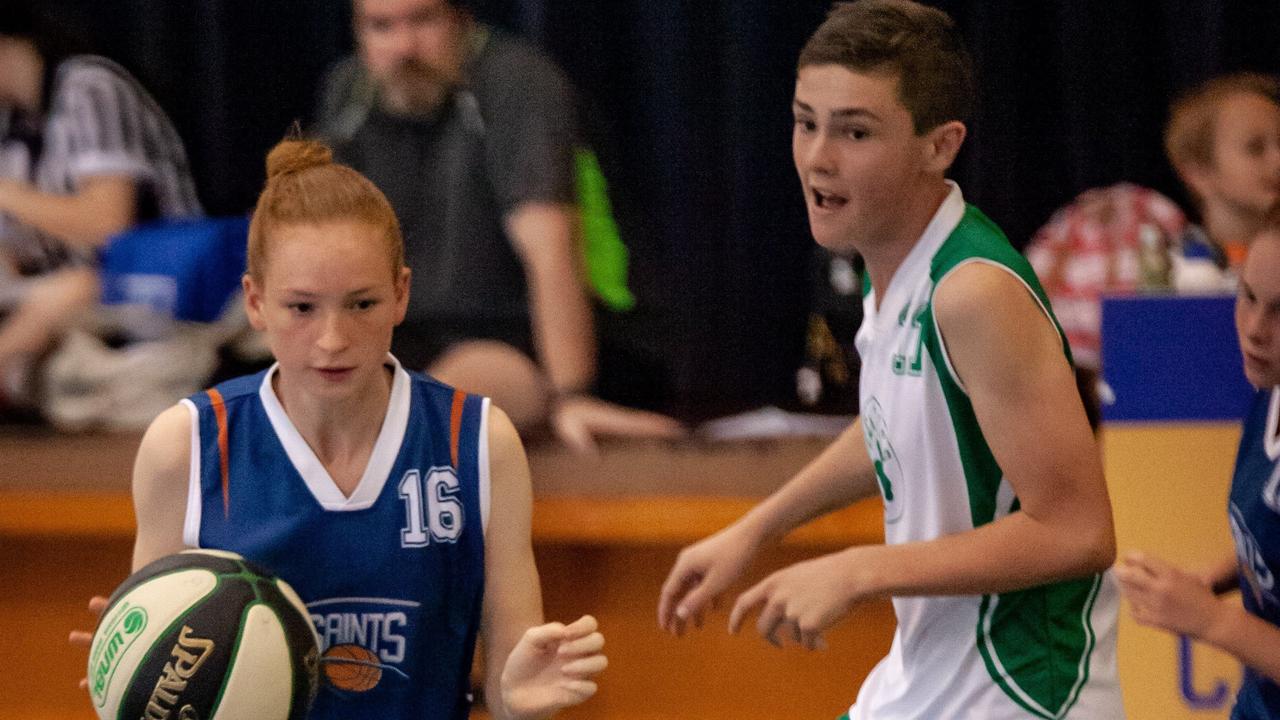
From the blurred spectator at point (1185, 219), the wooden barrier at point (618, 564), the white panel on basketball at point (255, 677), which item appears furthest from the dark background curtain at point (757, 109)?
the white panel on basketball at point (255, 677)

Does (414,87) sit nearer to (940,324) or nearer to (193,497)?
(193,497)

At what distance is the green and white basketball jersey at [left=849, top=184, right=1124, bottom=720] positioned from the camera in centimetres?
181

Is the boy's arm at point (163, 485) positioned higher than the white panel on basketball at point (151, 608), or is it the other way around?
the boy's arm at point (163, 485)

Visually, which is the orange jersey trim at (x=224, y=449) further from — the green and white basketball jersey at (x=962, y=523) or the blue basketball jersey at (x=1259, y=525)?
the blue basketball jersey at (x=1259, y=525)

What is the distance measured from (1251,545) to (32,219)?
3018 mm

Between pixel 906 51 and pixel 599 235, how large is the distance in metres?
2.10

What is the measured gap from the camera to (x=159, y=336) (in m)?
3.76

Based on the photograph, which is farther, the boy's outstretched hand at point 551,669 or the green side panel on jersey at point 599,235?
the green side panel on jersey at point 599,235

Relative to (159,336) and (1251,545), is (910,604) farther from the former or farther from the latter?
(159,336)

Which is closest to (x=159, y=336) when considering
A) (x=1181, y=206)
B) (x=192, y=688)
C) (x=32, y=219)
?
(x=32, y=219)

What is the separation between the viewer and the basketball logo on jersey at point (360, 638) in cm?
187

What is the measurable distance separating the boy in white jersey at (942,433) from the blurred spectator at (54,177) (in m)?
2.41

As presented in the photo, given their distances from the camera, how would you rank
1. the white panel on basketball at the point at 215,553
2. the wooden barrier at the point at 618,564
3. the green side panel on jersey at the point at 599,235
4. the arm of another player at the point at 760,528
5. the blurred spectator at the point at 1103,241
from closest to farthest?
the white panel on basketball at the point at 215,553
the arm of another player at the point at 760,528
the wooden barrier at the point at 618,564
the green side panel on jersey at the point at 599,235
the blurred spectator at the point at 1103,241

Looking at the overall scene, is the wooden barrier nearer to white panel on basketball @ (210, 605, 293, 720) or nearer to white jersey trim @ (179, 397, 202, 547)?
white jersey trim @ (179, 397, 202, 547)
